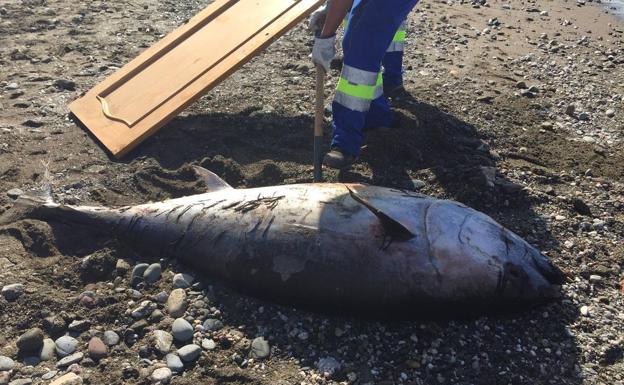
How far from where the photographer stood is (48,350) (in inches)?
138

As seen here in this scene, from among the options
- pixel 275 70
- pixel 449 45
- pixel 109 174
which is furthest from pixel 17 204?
pixel 449 45

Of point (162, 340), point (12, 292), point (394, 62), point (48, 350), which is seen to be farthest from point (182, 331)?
point (394, 62)

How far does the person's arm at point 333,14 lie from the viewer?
4.73m

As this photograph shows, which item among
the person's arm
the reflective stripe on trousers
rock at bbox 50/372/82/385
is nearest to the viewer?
rock at bbox 50/372/82/385

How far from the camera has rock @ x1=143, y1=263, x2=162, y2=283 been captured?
403cm

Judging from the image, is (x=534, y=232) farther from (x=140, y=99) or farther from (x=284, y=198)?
(x=140, y=99)

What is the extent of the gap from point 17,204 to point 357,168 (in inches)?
112

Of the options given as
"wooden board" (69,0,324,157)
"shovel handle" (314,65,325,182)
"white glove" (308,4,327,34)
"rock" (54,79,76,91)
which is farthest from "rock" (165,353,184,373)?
"rock" (54,79,76,91)

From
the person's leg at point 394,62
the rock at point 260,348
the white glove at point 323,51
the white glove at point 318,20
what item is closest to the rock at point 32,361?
the rock at point 260,348

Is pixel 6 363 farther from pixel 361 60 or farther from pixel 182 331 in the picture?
pixel 361 60

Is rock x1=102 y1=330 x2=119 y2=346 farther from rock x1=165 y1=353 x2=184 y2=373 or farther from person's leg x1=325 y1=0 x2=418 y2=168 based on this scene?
person's leg x1=325 y1=0 x2=418 y2=168

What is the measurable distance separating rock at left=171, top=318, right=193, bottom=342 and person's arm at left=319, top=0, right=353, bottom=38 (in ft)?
8.57

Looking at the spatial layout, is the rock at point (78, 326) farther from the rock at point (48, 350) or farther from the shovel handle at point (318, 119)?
the shovel handle at point (318, 119)

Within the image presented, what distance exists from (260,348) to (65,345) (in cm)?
120
